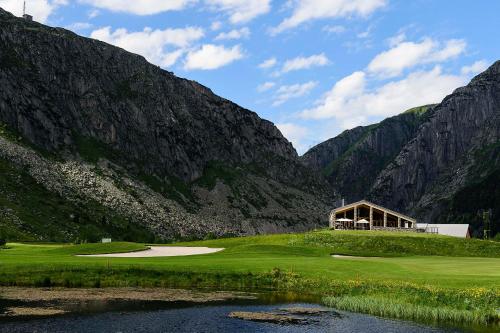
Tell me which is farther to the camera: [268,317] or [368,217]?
[368,217]

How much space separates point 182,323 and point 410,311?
16.4m

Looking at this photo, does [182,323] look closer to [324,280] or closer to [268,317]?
[268,317]

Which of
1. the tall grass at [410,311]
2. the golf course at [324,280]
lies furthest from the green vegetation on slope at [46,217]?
the tall grass at [410,311]

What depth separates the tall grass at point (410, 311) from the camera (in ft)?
124

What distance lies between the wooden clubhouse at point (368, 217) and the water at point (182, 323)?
9104 cm

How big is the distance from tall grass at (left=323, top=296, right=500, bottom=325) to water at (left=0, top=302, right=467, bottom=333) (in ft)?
4.89

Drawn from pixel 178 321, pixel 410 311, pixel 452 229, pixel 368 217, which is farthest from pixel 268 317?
pixel 452 229

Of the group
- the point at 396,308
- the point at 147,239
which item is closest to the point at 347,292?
the point at 396,308

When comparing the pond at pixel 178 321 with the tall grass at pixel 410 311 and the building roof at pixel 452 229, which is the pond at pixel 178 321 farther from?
the building roof at pixel 452 229

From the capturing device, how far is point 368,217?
135 meters

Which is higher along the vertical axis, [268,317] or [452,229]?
[452,229]

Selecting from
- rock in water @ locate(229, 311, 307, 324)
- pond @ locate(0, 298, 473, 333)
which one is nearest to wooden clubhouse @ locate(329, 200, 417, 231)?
pond @ locate(0, 298, 473, 333)

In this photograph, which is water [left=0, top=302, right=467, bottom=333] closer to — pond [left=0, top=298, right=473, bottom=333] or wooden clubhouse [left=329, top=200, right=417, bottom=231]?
pond [left=0, top=298, right=473, bottom=333]

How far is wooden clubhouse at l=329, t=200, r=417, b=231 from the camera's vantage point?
427 ft
